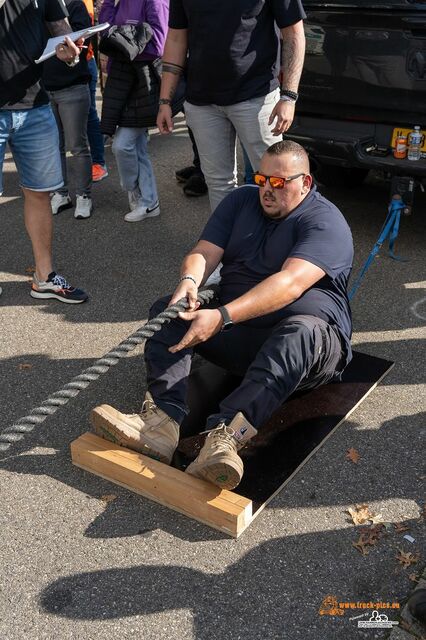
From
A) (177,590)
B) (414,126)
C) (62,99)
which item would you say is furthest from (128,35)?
(177,590)

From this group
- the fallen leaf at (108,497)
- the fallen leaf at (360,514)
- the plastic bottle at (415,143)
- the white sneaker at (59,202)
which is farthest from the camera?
the white sneaker at (59,202)

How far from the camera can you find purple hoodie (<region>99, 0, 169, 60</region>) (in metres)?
5.46

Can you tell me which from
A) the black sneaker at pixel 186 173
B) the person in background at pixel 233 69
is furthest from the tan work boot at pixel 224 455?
the black sneaker at pixel 186 173

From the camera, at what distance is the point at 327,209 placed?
11.9 ft

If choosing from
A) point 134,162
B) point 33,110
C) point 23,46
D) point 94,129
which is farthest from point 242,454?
point 94,129

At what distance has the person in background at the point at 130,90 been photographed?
548cm

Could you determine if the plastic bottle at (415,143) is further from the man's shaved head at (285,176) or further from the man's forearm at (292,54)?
the man's shaved head at (285,176)

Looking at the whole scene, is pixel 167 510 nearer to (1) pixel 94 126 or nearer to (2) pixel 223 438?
(2) pixel 223 438

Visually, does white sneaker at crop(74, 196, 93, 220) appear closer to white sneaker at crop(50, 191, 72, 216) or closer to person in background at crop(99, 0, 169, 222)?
white sneaker at crop(50, 191, 72, 216)

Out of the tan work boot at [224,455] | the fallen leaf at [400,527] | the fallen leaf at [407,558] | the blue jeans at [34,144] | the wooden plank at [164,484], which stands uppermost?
the blue jeans at [34,144]

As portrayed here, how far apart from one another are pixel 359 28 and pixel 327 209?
1957 millimetres

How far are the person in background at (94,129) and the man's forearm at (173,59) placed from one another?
5.70ft

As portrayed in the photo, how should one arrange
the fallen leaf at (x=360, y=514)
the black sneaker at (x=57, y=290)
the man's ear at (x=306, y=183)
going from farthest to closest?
the black sneaker at (x=57, y=290) < the man's ear at (x=306, y=183) < the fallen leaf at (x=360, y=514)

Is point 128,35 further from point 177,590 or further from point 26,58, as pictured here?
point 177,590
